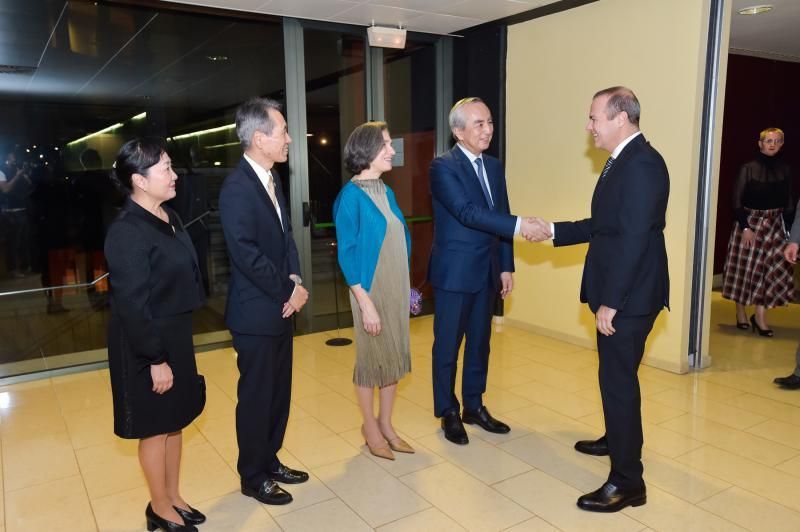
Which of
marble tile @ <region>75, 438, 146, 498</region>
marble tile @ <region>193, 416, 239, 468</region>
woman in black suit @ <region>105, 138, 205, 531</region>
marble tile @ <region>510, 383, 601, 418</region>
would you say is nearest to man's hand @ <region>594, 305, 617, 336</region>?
marble tile @ <region>510, 383, 601, 418</region>

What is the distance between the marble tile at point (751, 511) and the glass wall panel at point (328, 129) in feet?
12.6

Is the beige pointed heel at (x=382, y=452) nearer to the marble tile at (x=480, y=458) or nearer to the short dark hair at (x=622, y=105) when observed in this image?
the marble tile at (x=480, y=458)

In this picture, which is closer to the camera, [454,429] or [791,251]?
[454,429]

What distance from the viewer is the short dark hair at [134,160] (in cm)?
240

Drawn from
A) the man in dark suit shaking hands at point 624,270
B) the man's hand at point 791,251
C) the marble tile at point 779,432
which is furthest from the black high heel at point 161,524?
the man's hand at point 791,251

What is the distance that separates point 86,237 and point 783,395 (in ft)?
16.9

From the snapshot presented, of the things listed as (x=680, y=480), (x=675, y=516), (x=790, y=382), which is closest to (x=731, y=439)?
(x=680, y=480)

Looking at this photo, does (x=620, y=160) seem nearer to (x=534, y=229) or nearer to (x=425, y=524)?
(x=534, y=229)

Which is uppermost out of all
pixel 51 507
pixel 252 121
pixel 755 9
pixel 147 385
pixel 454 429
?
pixel 755 9

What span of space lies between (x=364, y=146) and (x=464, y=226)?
72 cm

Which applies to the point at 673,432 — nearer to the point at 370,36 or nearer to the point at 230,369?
the point at 230,369

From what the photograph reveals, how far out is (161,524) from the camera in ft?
8.71

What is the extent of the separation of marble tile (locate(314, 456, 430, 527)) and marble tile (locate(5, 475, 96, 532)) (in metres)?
1.09

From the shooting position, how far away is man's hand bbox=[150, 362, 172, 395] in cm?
239
